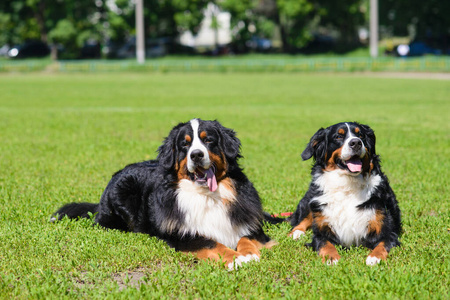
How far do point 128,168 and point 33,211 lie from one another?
1.41 meters

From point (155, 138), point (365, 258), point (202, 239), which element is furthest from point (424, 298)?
point (155, 138)

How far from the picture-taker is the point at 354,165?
5.50 metres

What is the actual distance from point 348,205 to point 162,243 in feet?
6.10

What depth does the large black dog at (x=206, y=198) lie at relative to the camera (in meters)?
5.39

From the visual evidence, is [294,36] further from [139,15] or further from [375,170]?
[375,170]

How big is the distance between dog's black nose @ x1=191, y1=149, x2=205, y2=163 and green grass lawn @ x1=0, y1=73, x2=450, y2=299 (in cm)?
92

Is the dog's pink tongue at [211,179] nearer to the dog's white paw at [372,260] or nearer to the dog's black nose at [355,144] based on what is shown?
the dog's black nose at [355,144]

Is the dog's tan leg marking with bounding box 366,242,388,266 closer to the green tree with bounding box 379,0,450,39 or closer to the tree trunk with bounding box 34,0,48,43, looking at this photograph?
the green tree with bounding box 379,0,450,39

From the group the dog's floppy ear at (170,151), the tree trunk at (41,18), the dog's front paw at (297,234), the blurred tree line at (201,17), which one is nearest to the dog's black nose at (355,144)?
the dog's front paw at (297,234)

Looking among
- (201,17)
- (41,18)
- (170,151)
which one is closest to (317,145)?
(170,151)

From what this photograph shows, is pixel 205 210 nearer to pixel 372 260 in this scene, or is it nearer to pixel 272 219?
pixel 272 219

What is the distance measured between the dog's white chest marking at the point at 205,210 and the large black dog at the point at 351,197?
86cm

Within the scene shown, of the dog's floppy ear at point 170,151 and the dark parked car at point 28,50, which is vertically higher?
the dark parked car at point 28,50

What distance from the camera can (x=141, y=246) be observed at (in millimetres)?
5719
